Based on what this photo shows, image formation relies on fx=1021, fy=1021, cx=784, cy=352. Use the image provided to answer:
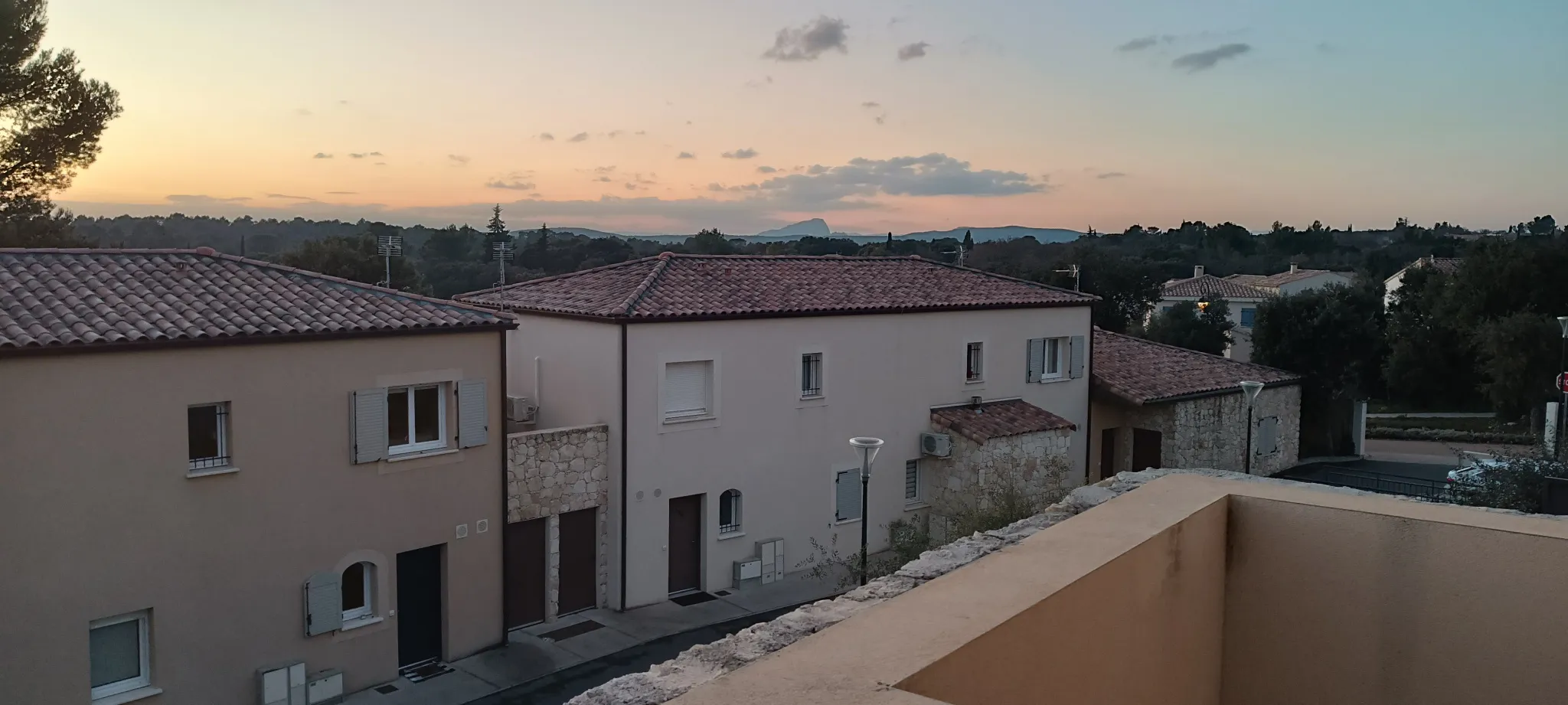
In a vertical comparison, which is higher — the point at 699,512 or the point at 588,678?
the point at 699,512

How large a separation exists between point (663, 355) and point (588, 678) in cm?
555

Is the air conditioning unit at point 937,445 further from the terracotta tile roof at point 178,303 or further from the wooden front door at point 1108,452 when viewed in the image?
the terracotta tile roof at point 178,303

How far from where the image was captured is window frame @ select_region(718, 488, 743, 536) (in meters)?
18.8

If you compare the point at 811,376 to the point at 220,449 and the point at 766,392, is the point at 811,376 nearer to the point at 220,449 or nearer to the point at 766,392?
the point at 766,392

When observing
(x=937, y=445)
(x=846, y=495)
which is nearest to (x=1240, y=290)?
(x=937, y=445)

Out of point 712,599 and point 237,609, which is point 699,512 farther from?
point 237,609

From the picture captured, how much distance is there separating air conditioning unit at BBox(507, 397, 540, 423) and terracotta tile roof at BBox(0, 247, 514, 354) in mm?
3831

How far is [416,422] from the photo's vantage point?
14656 millimetres

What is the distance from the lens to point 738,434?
18688mm

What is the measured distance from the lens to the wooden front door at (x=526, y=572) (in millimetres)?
16516

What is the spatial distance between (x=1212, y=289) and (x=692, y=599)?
47683 millimetres

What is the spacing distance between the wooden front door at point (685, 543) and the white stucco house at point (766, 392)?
3cm

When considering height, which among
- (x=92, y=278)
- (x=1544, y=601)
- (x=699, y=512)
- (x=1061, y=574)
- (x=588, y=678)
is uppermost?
(x=92, y=278)

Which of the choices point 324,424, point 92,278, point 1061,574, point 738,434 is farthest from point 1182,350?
point 1061,574
